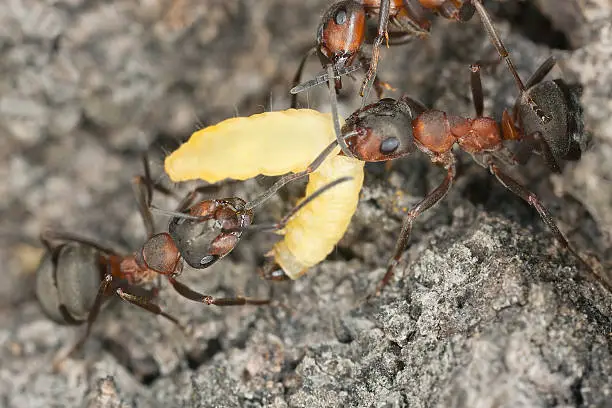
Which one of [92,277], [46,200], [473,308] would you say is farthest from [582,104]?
[46,200]

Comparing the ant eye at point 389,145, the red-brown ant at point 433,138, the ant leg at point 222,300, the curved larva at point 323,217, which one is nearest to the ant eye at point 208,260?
the ant leg at point 222,300

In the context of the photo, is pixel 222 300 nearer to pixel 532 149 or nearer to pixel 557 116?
pixel 532 149

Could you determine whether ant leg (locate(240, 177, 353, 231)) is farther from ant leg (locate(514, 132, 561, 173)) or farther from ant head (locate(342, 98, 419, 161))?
ant leg (locate(514, 132, 561, 173))

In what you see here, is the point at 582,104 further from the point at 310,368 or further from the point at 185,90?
the point at 185,90

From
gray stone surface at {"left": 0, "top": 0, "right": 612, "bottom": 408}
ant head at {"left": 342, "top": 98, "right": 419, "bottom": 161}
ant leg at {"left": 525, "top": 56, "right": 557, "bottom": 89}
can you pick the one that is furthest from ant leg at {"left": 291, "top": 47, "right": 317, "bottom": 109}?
ant leg at {"left": 525, "top": 56, "right": 557, "bottom": 89}

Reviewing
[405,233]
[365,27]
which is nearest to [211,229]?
[405,233]

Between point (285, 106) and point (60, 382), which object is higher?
point (285, 106)
